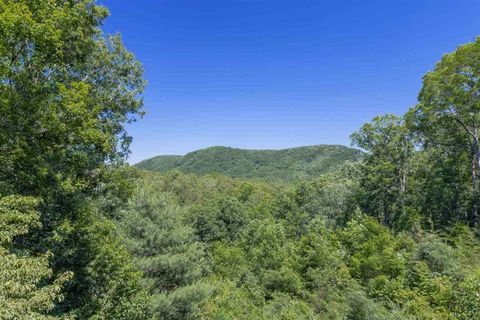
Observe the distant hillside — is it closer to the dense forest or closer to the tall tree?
the dense forest

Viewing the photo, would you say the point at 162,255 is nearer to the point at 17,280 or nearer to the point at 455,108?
the point at 17,280

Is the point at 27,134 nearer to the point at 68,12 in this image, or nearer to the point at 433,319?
the point at 68,12

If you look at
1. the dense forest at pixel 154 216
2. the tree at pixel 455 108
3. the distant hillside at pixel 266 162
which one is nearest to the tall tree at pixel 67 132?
the dense forest at pixel 154 216

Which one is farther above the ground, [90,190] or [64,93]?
[64,93]

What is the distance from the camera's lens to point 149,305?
41.3 feet

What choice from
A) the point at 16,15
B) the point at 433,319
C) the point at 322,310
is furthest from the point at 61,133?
the point at 322,310

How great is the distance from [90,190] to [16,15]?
Answer: 644 centimetres

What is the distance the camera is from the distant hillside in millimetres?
158500

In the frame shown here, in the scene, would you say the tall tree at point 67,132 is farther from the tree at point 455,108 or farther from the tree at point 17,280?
the tree at point 455,108

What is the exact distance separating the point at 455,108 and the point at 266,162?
17003 centimetres

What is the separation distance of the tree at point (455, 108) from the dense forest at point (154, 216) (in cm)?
7

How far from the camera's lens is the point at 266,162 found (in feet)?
610

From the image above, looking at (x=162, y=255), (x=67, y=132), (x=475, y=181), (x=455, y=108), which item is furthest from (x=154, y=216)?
(x=475, y=181)

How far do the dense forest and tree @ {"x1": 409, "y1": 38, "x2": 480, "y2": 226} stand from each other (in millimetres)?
75
